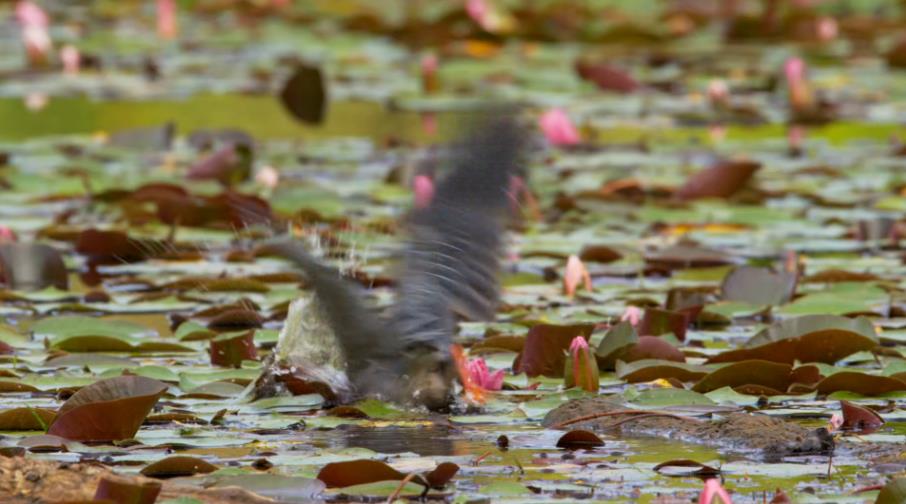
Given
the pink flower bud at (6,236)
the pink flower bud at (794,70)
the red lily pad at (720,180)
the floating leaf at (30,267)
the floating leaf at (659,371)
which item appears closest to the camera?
the floating leaf at (659,371)

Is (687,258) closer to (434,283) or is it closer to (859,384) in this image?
(859,384)

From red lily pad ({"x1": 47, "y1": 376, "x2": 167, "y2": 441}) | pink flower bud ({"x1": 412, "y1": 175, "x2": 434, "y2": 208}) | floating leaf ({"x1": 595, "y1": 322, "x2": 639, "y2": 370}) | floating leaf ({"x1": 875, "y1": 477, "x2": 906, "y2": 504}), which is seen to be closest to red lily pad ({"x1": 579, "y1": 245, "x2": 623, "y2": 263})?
pink flower bud ({"x1": 412, "y1": 175, "x2": 434, "y2": 208})

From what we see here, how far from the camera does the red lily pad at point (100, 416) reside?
3357 mm

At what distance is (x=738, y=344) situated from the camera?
4.50 meters

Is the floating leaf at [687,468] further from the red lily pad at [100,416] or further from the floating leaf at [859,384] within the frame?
the red lily pad at [100,416]

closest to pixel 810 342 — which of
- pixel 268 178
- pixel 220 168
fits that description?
pixel 268 178

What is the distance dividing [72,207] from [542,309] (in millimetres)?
2508

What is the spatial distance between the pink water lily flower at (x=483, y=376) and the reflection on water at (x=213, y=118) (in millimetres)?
4922

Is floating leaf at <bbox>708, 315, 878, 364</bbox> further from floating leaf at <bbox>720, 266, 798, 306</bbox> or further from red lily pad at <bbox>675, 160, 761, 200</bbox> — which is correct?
red lily pad at <bbox>675, 160, 761, 200</bbox>

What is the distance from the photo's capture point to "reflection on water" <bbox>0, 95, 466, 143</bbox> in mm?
9258

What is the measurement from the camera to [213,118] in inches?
388

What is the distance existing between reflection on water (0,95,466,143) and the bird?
4.63m

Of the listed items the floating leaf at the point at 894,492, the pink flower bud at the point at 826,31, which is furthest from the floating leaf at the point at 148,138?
the floating leaf at the point at 894,492

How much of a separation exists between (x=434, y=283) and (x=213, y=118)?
6.14m
